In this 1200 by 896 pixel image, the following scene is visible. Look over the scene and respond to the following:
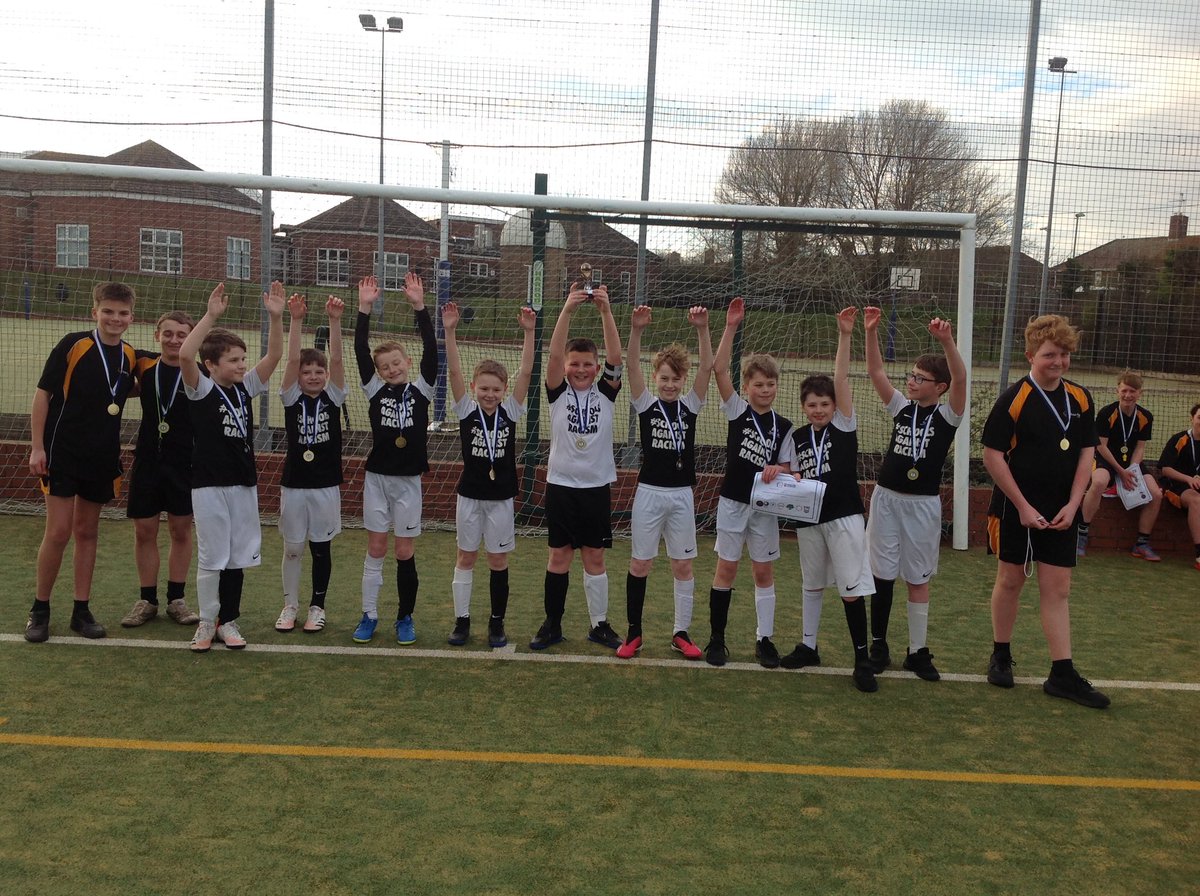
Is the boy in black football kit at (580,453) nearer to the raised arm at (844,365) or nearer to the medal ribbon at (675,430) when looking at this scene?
the medal ribbon at (675,430)

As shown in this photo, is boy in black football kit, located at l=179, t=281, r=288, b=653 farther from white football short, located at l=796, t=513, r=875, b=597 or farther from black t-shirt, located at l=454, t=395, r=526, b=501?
white football short, located at l=796, t=513, r=875, b=597

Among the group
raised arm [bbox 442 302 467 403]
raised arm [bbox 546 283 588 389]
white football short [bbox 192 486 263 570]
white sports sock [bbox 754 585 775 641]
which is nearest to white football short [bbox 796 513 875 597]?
white sports sock [bbox 754 585 775 641]

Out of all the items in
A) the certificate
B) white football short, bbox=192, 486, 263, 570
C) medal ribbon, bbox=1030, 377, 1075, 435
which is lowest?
white football short, bbox=192, 486, 263, 570

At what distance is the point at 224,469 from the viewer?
203 inches

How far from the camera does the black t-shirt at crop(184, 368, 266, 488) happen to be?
5141 millimetres

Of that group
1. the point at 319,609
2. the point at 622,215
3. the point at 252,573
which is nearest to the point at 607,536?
the point at 319,609

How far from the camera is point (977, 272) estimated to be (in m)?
8.83

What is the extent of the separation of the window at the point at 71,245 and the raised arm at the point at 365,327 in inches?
176

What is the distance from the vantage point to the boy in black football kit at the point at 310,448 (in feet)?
17.8

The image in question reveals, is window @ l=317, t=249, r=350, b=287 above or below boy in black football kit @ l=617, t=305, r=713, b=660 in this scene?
above

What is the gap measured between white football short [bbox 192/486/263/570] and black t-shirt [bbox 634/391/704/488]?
7.03 ft

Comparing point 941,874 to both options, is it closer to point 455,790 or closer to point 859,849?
point 859,849

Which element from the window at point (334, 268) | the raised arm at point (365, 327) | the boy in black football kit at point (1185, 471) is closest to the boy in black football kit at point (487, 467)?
the raised arm at point (365, 327)

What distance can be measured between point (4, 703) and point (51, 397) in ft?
5.61
